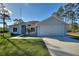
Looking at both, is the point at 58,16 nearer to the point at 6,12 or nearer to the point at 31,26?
the point at 31,26

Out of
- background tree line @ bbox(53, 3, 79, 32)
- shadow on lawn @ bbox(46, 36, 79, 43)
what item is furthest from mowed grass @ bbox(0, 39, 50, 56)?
background tree line @ bbox(53, 3, 79, 32)

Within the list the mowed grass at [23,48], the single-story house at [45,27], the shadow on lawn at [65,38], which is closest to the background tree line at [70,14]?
the single-story house at [45,27]

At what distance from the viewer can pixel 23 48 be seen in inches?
185

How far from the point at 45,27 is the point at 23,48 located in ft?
4.42

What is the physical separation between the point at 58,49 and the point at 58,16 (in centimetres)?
128

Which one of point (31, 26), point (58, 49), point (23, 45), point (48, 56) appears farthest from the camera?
point (31, 26)

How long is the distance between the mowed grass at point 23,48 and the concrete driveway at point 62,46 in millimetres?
171

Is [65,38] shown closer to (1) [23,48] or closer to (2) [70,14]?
(2) [70,14]

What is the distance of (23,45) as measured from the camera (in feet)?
16.0

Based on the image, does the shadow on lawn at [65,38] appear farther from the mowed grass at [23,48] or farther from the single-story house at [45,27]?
the mowed grass at [23,48]

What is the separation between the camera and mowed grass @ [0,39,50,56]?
14.4ft

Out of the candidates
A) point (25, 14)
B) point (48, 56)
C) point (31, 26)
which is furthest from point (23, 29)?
point (48, 56)

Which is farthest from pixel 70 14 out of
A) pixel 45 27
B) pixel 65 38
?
pixel 45 27

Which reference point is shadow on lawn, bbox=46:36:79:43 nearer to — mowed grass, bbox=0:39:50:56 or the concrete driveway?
the concrete driveway
